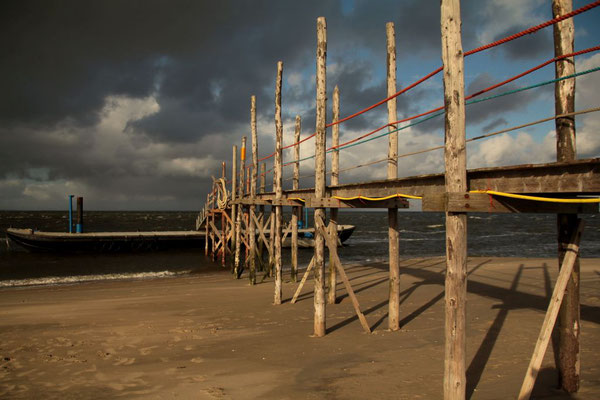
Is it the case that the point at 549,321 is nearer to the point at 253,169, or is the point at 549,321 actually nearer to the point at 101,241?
the point at 253,169

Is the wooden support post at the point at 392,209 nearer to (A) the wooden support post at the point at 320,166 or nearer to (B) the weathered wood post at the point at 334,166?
(A) the wooden support post at the point at 320,166

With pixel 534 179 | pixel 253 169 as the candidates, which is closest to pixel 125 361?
pixel 534 179

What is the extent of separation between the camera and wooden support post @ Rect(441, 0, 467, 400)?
4250 mm

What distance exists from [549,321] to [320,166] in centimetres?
493

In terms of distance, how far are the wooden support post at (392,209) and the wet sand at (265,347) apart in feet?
1.86

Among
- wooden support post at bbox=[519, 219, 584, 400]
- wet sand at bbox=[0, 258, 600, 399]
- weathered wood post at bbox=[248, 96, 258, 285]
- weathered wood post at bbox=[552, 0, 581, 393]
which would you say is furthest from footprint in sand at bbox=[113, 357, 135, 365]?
weathered wood post at bbox=[248, 96, 258, 285]

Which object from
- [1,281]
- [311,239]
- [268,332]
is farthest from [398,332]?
[311,239]

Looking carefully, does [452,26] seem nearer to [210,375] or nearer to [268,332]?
[210,375]

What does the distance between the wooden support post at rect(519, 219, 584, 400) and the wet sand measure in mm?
992

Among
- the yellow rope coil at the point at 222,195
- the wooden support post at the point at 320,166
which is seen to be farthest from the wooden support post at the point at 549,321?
the yellow rope coil at the point at 222,195

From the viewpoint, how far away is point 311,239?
30.4 metres

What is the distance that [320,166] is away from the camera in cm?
812

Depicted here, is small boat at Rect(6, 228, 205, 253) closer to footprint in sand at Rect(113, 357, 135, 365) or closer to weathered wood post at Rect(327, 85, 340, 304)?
weathered wood post at Rect(327, 85, 340, 304)

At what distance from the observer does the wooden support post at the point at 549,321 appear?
4023 millimetres
